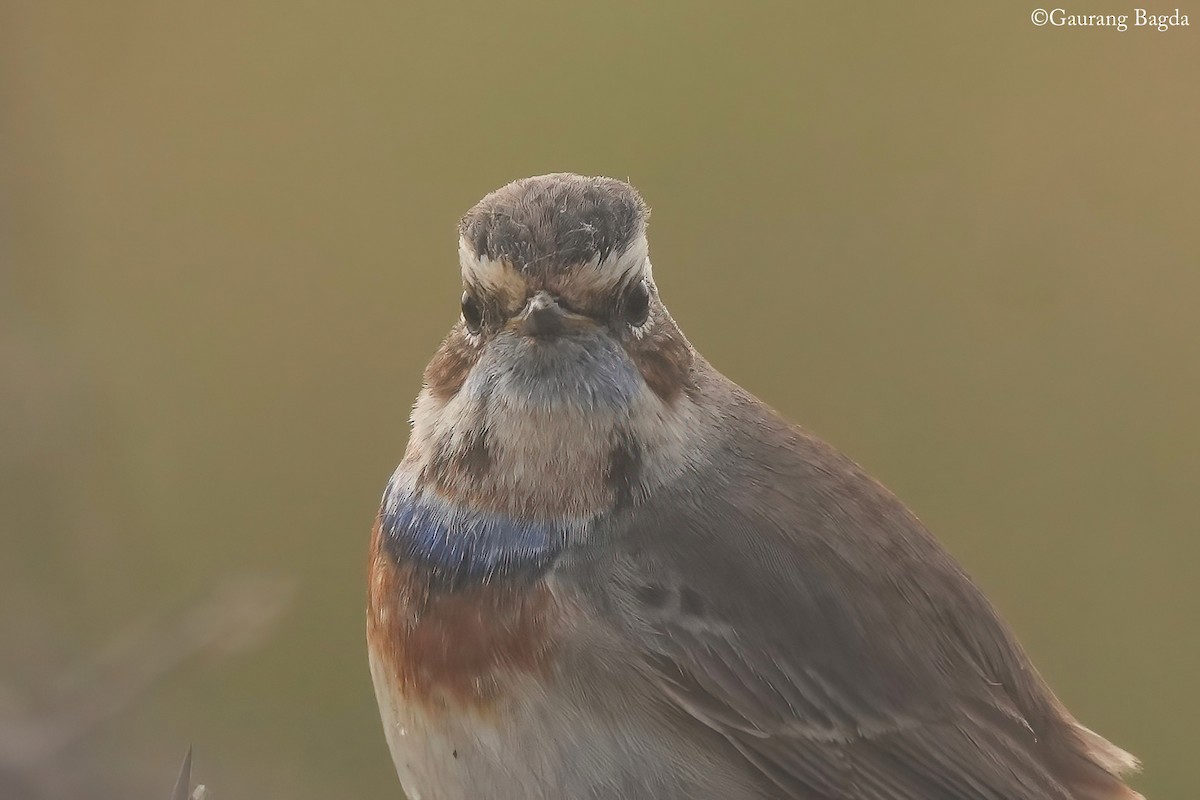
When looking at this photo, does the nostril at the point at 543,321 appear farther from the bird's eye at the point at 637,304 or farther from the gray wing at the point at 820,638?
the gray wing at the point at 820,638

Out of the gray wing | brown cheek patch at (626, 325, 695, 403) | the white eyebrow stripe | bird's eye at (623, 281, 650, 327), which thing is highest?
the white eyebrow stripe

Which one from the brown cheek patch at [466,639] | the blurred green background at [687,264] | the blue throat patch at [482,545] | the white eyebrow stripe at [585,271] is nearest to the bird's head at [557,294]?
the white eyebrow stripe at [585,271]

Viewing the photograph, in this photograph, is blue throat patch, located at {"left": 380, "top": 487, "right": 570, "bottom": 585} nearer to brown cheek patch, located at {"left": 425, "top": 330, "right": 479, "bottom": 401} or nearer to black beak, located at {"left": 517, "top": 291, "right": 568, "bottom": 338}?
brown cheek patch, located at {"left": 425, "top": 330, "right": 479, "bottom": 401}

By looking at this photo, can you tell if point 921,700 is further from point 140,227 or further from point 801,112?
point 140,227

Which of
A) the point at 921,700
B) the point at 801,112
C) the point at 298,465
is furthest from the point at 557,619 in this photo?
the point at 801,112

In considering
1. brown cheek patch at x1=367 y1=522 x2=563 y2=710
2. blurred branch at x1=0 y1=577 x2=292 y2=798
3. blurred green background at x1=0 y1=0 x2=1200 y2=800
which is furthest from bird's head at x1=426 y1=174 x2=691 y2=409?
blurred green background at x1=0 y1=0 x2=1200 y2=800

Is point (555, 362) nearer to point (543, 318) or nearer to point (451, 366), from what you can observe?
point (543, 318)

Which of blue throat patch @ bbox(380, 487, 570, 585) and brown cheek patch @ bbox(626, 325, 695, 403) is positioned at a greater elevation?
brown cheek patch @ bbox(626, 325, 695, 403)
